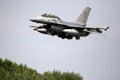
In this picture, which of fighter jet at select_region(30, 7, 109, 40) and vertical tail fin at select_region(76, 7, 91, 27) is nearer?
fighter jet at select_region(30, 7, 109, 40)

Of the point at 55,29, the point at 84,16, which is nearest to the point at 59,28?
the point at 55,29

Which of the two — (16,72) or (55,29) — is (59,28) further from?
(16,72)

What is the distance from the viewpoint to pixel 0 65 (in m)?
163

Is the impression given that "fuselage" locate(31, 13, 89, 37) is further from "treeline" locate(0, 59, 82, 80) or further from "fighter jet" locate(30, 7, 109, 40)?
"treeline" locate(0, 59, 82, 80)

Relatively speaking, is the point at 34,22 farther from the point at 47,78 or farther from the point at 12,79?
the point at 47,78

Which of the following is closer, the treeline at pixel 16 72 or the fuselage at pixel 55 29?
the fuselage at pixel 55 29

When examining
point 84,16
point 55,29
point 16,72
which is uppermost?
point 84,16

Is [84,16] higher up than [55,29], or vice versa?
[84,16]

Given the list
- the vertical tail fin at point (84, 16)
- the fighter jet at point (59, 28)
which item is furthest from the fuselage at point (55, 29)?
the vertical tail fin at point (84, 16)

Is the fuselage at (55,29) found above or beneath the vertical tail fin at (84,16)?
beneath

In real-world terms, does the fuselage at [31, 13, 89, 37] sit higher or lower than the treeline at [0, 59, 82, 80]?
higher

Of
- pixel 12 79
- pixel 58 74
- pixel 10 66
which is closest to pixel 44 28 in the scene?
pixel 12 79

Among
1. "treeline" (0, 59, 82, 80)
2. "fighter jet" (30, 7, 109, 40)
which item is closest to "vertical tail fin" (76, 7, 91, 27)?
"fighter jet" (30, 7, 109, 40)

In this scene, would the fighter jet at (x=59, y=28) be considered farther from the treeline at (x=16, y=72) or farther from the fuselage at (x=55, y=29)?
the treeline at (x=16, y=72)
